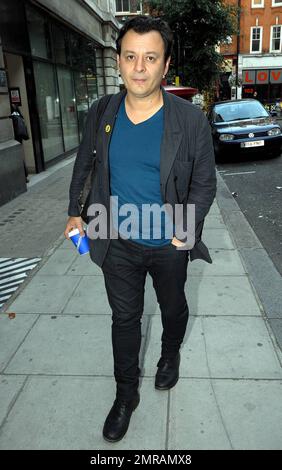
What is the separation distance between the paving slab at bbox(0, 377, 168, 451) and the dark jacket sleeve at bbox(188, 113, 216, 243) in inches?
43.0

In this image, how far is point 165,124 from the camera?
6.45 feet

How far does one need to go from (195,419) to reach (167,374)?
0.32 metres

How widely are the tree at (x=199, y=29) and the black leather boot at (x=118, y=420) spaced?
17435mm

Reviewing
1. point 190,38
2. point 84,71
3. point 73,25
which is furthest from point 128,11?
point 73,25

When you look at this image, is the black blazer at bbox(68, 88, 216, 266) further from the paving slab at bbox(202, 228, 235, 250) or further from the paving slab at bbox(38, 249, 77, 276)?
the paving slab at bbox(202, 228, 235, 250)

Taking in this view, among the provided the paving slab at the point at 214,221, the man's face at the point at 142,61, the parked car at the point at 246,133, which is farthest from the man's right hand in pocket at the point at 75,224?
the parked car at the point at 246,133

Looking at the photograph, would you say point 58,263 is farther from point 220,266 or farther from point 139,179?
point 139,179

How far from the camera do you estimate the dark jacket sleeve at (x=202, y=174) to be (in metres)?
2.02

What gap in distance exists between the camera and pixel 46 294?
3766 millimetres

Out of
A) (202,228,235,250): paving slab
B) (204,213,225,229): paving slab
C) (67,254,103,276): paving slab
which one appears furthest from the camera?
(204,213,225,229): paving slab

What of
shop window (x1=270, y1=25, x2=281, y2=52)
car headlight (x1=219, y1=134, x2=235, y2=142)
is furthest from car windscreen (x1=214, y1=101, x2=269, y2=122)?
shop window (x1=270, y1=25, x2=281, y2=52)

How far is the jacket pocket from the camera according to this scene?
199 cm

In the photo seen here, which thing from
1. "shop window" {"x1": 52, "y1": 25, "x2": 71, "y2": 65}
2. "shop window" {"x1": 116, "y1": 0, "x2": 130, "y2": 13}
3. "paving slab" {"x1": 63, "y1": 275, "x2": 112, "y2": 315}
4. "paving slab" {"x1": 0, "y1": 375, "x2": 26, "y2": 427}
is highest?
"shop window" {"x1": 116, "y1": 0, "x2": 130, "y2": 13}

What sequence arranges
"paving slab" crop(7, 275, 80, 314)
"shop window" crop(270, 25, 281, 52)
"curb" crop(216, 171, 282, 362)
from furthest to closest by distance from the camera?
"shop window" crop(270, 25, 281, 52)
"paving slab" crop(7, 275, 80, 314)
"curb" crop(216, 171, 282, 362)
